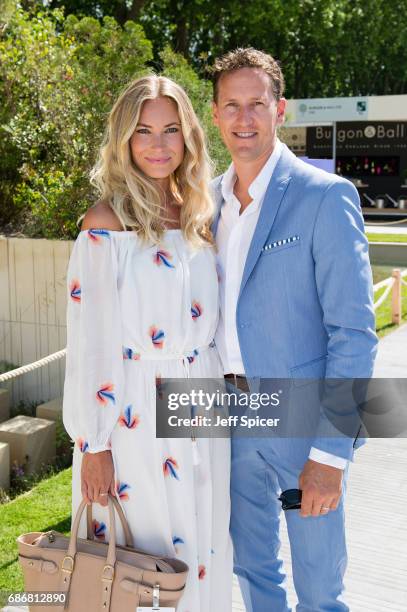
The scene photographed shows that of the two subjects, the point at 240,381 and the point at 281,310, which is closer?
the point at 281,310

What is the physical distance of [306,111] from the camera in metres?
28.4

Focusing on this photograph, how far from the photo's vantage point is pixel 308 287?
261cm

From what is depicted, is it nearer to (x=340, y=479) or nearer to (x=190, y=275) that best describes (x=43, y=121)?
(x=190, y=275)

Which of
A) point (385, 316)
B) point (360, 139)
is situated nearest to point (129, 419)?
point (385, 316)

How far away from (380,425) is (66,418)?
12.9ft

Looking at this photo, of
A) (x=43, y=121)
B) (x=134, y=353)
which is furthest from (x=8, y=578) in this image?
(x=43, y=121)

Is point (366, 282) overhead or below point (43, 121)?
below

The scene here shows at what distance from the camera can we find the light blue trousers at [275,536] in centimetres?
275

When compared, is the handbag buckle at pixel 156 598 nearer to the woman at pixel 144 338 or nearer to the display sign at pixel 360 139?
the woman at pixel 144 338

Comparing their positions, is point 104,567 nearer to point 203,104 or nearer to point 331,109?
point 203,104

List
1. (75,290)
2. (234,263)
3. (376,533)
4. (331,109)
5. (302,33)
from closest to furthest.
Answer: (75,290), (234,263), (376,533), (331,109), (302,33)

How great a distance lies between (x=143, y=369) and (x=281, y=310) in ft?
1.74

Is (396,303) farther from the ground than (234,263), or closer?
closer

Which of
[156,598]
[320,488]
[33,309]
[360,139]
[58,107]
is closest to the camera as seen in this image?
[156,598]
